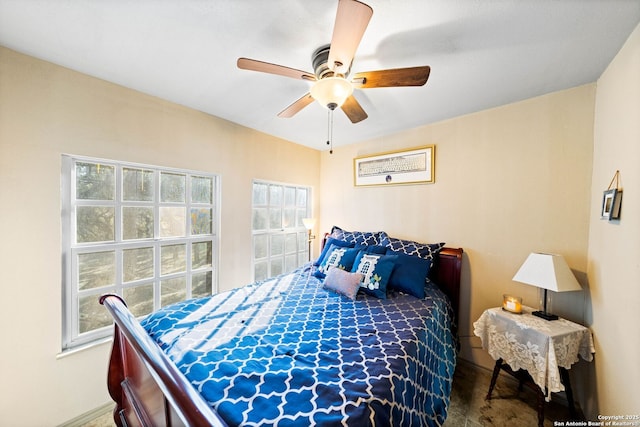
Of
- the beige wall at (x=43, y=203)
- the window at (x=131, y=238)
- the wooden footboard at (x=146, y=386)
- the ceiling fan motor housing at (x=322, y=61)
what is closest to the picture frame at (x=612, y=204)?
the ceiling fan motor housing at (x=322, y=61)

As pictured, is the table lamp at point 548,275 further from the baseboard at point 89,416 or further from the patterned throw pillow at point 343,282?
Answer: the baseboard at point 89,416

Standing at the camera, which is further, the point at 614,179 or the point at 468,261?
the point at 468,261

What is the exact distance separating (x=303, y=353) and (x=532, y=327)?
1611 mm

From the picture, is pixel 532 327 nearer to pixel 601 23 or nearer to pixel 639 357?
pixel 639 357

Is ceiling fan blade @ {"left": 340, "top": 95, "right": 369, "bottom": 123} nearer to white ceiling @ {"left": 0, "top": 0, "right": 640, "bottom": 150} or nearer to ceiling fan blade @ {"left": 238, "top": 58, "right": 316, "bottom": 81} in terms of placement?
white ceiling @ {"left": 0, "top": 0, "right": 640, "bottom": 150}

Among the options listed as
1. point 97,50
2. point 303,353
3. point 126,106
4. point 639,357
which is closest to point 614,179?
point 639,357

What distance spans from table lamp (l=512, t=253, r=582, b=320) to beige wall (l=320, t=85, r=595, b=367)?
0.84 ft

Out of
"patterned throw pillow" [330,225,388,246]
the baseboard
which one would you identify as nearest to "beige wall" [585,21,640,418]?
"patterned throw pillow" [330,225,388,246]

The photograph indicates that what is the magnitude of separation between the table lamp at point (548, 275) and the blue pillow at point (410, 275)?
68 centimetres

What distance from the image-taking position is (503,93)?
1912 mm

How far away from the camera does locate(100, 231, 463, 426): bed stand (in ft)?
2.78

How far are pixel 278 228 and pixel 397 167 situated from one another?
176 centimetres

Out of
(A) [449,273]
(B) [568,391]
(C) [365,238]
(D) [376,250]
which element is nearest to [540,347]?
(B) [568,391]

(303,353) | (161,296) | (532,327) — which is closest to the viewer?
(303,353)
